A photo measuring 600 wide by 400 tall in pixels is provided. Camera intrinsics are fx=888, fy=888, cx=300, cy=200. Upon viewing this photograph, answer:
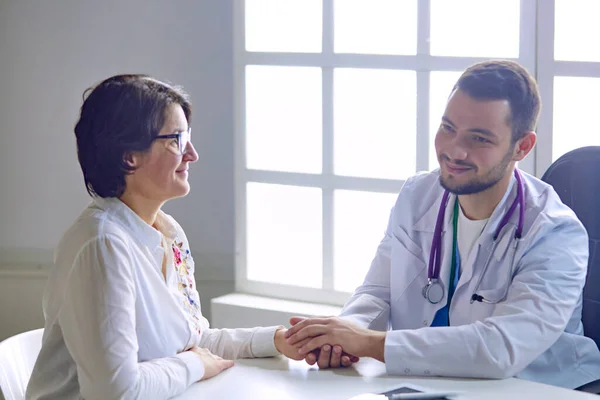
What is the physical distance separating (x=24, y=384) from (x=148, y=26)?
80.4 inches

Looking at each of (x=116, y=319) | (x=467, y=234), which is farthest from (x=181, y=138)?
(x=467, y=234)

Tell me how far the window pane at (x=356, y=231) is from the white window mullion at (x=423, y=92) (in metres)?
0.21

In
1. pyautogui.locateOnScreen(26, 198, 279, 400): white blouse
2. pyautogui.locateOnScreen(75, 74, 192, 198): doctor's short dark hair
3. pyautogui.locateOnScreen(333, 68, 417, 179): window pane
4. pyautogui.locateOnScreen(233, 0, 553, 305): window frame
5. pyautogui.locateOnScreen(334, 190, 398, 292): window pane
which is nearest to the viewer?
pyautogui.locateOnScreen(26, 198, 279, 400): white blouse

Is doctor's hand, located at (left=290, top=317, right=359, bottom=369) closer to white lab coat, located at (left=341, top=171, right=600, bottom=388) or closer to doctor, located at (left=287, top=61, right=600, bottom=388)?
doctor, located at (left=287, top=61, right=600, bottom=388)

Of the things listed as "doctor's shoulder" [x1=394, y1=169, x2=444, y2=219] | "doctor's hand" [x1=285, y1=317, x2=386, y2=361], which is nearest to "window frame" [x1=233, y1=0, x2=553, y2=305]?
"doctor's shoulder" [x1=394, y1=169, x2=444, y2=219]

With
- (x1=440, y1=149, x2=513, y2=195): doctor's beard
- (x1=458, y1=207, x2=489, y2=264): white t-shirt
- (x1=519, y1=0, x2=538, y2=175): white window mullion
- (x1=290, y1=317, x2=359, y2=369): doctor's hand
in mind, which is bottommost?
(x1=290, y1=317, x2=359, y2=369): doctor's hand

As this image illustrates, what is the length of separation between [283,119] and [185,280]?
1.52 metres

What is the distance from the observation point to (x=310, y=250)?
139 inches

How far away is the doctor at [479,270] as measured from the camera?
1.99 m

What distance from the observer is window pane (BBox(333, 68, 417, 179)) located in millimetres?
Answer: 3248

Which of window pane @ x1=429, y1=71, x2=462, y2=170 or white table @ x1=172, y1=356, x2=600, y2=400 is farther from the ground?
window pane @ x1=429, y1=71, x2=462, y2=170

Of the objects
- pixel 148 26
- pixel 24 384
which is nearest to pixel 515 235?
pixel 24 384

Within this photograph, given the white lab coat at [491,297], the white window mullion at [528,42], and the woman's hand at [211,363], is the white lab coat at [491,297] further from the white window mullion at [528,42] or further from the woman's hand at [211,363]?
the white window mullion at [528,42]

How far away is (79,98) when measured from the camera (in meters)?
3.88
